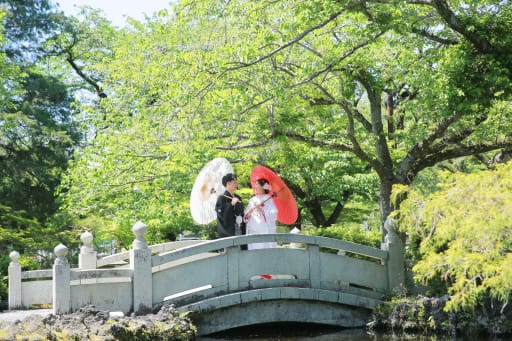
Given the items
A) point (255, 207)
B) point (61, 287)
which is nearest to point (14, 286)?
point (61, 287)

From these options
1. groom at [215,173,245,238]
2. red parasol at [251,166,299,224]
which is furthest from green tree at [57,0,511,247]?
groom at [215,173,245,238]

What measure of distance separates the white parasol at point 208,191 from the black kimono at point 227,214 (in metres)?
0.37

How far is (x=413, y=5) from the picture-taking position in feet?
41.7

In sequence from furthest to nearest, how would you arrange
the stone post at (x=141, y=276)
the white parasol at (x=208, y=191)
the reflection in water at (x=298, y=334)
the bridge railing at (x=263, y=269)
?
1. the white parasol at (x=208, y=191)
2. the reflection in water at (x=298, y=334)
3. the bridge railing at (x=263, y=269)
4. the stone post at (x=141, y=276)

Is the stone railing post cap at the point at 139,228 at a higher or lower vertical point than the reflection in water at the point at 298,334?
higher

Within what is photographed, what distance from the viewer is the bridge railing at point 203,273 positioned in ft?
35.0

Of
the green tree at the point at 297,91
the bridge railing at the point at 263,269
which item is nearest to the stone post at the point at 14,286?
the bridge railing at the point at 263,269

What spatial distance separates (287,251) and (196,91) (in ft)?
10.0

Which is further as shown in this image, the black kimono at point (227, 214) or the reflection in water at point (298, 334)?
the black kimono at point (227, 214)

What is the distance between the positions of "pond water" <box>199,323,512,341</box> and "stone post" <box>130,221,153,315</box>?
1.22 m

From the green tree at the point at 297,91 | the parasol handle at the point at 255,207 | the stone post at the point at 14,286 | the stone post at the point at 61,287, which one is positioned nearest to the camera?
the stone post at the point at 61,287

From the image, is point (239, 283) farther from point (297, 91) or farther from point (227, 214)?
point (297, 91)

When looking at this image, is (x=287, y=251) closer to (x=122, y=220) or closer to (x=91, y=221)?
(x=122, y=220)

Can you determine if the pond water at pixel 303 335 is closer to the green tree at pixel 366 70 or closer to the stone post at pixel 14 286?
the green tree at pixel 366 70
